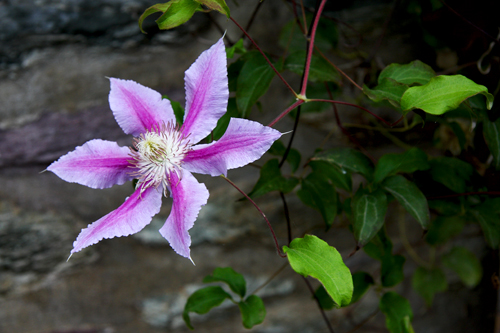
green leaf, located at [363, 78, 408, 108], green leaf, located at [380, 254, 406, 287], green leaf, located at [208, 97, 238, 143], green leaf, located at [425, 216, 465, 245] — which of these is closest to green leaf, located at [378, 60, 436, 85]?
green leaf, located at [363, 78, 408, 108]

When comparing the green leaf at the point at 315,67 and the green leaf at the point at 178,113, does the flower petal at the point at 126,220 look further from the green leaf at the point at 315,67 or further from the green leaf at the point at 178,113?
the green leaf at the point at 315,67

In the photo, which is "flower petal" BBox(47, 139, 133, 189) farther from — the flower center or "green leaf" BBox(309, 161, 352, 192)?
"green leaf" BBox(309, 161, 352, 192)

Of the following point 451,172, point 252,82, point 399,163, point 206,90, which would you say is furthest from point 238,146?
point 451,172

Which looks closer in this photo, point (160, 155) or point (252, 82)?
point (160, 155)

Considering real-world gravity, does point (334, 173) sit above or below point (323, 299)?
above

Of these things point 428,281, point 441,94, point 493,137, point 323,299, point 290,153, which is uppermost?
point 441,94

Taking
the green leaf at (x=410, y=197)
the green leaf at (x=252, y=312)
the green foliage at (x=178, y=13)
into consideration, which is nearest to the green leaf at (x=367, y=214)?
the green leaf at (x=410, y=197)

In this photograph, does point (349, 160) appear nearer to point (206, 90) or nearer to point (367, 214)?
point (367, 214)

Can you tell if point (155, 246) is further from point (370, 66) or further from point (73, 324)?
point (370, 66)
